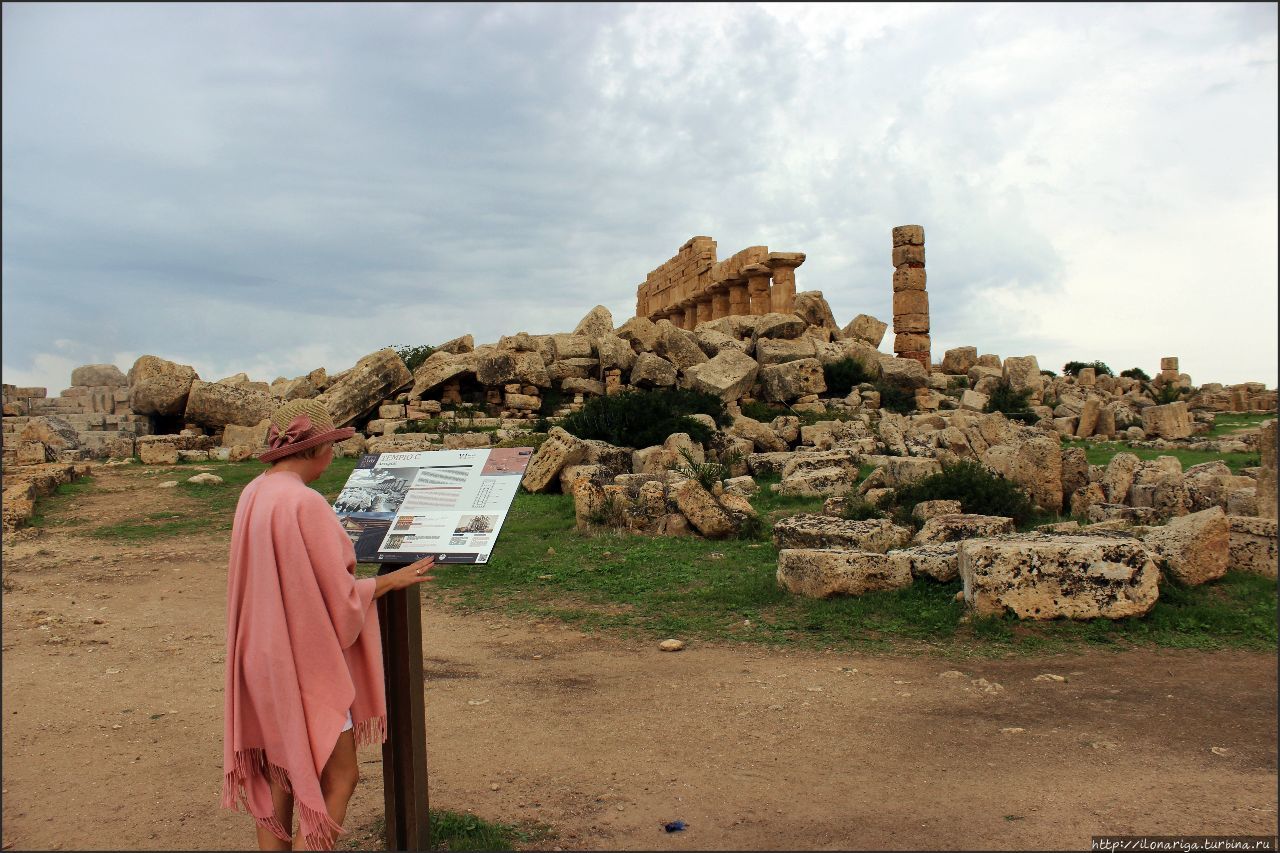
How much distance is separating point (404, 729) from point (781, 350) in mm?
19743

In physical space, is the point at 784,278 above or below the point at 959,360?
above

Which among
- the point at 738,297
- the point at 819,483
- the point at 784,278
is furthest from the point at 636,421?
the point at 738,297

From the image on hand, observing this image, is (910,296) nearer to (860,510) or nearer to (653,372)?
(653,372)

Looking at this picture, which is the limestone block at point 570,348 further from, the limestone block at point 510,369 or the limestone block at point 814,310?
the limestone block at point 814,310

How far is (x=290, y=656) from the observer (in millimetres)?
3357

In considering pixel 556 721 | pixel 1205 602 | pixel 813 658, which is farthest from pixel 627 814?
pixel 1205 602

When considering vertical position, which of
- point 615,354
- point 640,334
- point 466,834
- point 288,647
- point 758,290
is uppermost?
point 758,290

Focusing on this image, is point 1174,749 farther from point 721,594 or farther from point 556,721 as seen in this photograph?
point 721,594

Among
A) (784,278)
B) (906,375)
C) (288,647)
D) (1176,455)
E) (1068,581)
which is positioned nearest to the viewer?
(288,647)

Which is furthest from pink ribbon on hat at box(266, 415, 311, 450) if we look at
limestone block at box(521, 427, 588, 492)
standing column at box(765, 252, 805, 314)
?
standing column at box(765, 252, 805, 314)

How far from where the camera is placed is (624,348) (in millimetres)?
21969

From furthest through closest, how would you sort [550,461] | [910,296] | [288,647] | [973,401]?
[910,296] < [973,401] < [550,461] < [288,647]

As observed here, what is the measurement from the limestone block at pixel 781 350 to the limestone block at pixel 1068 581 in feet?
51.6

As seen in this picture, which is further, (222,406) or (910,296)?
(910,296)
